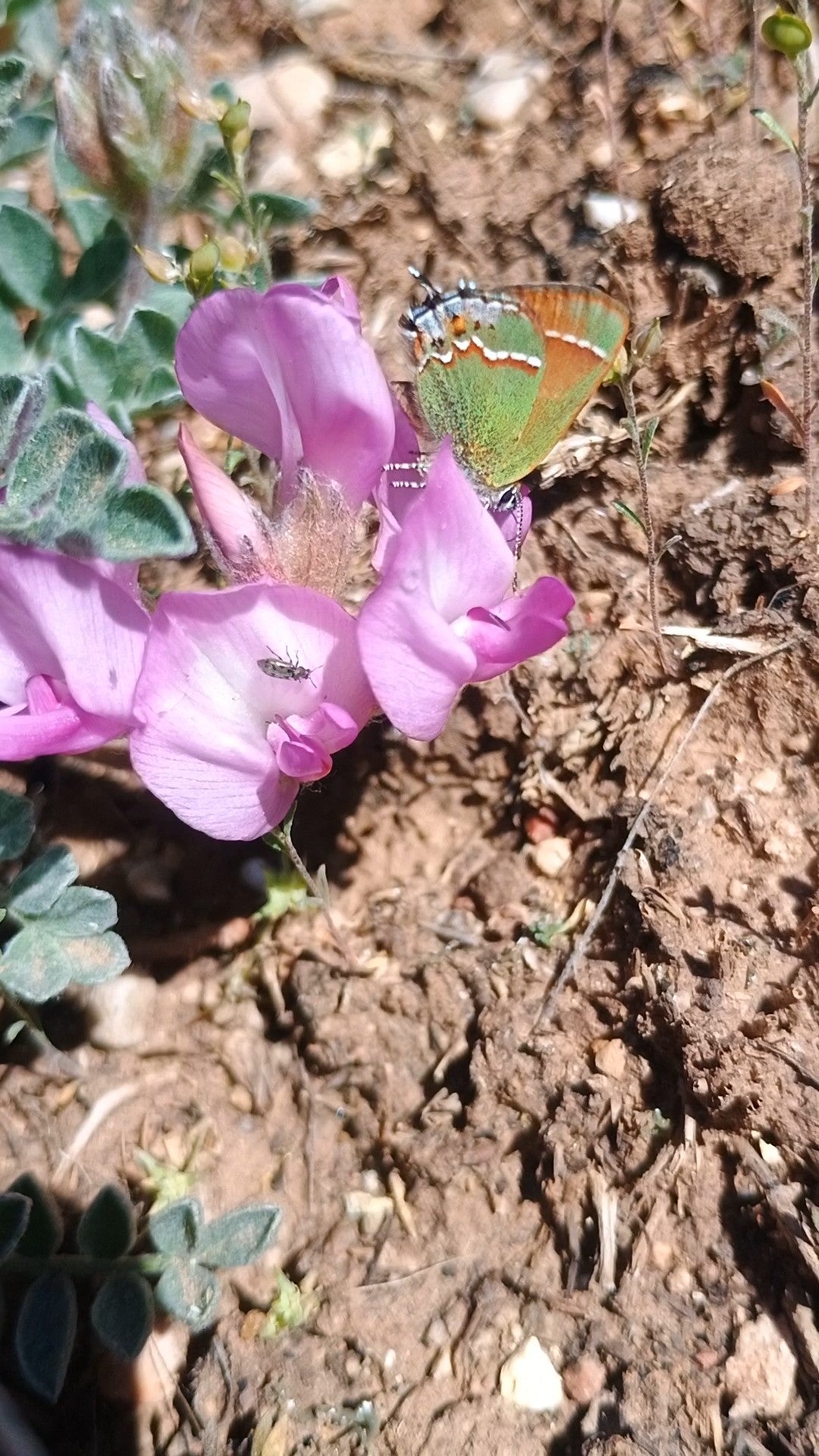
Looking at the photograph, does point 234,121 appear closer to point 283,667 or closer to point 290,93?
point 283,667

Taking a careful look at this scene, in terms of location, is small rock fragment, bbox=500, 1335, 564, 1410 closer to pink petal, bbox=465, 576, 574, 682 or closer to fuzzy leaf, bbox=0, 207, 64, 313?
pink petal, bbox=465, 576, 574, 682

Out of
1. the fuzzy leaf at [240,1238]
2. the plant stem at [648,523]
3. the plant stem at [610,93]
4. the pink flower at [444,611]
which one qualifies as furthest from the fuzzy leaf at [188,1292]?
the plant stem at [610,93]

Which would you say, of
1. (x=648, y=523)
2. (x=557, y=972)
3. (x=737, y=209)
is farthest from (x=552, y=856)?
(x=737, y=209)

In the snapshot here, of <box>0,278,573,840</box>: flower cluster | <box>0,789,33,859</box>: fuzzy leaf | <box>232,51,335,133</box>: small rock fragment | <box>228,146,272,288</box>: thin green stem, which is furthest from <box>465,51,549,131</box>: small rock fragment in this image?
<box>0,789,33,859</box>: fuzzy leaf

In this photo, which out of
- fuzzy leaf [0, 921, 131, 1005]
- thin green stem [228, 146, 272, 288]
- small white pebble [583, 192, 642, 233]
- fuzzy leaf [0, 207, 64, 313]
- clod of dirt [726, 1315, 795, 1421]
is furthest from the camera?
small white pebble [583, 192, 642, 233]

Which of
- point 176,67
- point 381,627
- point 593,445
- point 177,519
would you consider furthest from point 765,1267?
point 176,67
